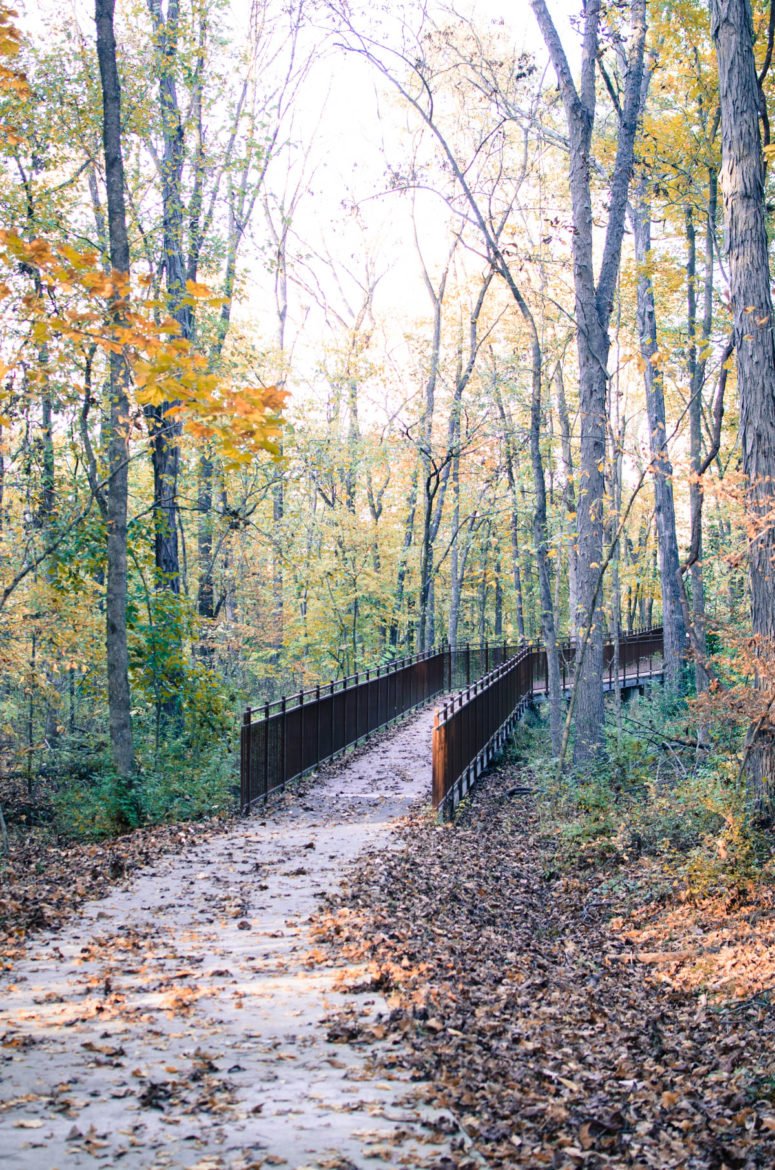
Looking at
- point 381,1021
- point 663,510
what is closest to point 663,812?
point 381,1021

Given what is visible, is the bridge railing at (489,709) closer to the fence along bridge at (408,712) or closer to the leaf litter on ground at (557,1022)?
the fence along bridge at (408,712)

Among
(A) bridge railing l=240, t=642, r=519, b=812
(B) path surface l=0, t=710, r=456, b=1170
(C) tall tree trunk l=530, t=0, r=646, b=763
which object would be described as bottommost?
(B) path surface l=0, t=710, r=456, b=1170

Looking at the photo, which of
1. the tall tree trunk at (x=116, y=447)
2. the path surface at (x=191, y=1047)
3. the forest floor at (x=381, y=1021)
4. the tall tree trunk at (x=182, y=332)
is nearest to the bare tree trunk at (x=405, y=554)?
the tall tree trunk at (x=182, y=332)

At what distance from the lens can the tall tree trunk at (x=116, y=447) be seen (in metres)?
11.4

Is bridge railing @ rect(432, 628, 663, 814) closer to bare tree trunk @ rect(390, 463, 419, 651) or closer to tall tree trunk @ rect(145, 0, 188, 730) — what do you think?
tall tree trunk @ rect(145, 0, 188, 730)

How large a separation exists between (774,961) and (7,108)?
15.3 meters

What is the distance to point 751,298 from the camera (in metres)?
8.90

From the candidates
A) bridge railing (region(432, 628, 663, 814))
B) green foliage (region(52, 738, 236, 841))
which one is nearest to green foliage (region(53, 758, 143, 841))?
green foliage (region(52, 738, 236, 841))

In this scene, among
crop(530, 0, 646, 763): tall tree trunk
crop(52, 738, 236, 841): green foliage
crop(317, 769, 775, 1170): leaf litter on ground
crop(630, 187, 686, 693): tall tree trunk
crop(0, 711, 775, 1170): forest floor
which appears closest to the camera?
crop(0, 711, 775, 1170): forest floor

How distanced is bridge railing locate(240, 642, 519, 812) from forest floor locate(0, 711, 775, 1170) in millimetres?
2244

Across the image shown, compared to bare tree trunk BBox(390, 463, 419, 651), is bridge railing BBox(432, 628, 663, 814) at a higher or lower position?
lower

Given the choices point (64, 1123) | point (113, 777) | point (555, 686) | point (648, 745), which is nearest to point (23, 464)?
point (113, 777)

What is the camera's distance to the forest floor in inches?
147

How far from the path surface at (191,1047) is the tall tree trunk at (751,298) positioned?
183 inches
